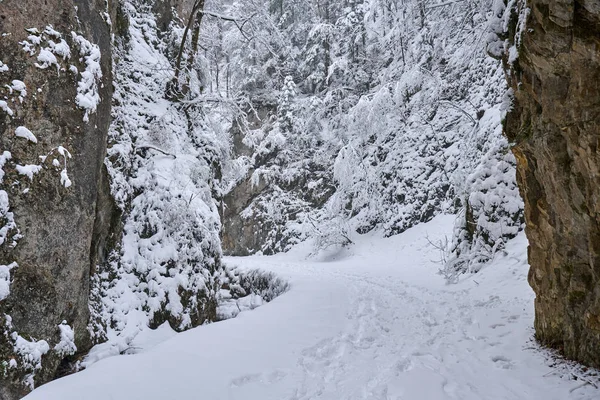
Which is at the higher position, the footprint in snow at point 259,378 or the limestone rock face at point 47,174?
the limestone rock face at point 47,174

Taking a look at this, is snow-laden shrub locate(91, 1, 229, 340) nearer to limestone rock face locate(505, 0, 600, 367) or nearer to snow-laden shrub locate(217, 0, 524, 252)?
snow-laden shrub locate(217, 0, 524, 252)

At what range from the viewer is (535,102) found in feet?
12.6

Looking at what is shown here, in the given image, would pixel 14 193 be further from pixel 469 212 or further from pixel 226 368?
pixel 469 212

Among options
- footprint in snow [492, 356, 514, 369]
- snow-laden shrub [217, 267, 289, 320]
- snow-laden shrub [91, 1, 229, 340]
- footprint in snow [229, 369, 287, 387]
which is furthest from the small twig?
footprint in snow [492, 356, 514, 369]

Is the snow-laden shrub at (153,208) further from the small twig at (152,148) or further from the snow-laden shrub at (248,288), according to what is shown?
the snow-laden shrub at (248,288)

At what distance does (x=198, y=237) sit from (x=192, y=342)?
3764mm

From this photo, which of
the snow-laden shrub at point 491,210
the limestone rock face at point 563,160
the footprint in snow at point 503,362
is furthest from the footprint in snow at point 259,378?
the snow-laden shrub at point 491,210

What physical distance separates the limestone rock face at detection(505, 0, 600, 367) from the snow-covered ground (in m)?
0.54

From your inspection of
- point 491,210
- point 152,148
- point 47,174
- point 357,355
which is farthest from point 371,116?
point 47,174

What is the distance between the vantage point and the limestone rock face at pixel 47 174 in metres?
3.92

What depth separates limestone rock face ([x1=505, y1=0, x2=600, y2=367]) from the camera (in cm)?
296

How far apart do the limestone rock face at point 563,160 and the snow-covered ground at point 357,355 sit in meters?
0.54

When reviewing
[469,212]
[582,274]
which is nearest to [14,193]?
[582,274]

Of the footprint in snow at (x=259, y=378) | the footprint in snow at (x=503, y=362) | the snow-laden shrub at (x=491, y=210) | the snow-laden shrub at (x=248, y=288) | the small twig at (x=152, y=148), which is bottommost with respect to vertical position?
the snow-laden shrub at (x=248, y=288)
